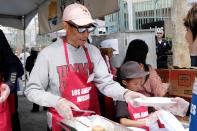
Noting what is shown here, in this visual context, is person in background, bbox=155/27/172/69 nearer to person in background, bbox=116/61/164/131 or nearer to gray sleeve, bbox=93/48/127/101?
person in background, bbox=116/61/164/131

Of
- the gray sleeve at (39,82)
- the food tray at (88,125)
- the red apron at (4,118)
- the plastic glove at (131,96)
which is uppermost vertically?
the gray sleeve at (39,82)

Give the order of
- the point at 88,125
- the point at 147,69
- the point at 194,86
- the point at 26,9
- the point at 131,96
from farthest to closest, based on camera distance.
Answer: the point at 26,9 < the point at 147,69 < the point at 131,96 < the point at 88,125 < the point at 194,86

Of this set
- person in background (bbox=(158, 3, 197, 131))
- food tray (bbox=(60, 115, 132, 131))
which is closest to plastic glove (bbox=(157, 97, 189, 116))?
person in background (bbox=(158, 3, 197, 131))

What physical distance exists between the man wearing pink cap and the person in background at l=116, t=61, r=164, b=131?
0.22m

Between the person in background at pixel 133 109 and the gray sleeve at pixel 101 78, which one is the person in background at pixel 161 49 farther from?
the gray sleeve at pixel 101 78

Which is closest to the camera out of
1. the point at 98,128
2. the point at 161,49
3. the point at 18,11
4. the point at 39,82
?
the point at 98,128

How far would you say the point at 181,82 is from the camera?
14.0 ft

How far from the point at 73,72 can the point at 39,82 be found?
0.26 m

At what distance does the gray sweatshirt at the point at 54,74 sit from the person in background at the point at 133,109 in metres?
0.22

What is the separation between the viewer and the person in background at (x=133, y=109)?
8.26 feet

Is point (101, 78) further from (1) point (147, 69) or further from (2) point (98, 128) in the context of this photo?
(1) point (147, 69)

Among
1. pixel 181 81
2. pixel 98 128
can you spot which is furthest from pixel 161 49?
pixel 98 128

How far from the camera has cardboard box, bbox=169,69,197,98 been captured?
4148 mm

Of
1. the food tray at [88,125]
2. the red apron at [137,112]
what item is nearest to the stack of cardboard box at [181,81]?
the red apron at [137,112]
